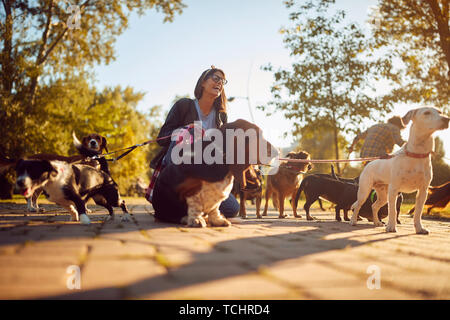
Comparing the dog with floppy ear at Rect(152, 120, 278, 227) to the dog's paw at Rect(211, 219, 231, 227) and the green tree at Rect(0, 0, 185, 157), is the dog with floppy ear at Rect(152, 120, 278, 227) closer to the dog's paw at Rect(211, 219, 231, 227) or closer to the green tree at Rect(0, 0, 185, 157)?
the dog's paw at Rect(211, 219, 231, 227)

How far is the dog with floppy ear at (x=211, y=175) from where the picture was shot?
12.7 feet

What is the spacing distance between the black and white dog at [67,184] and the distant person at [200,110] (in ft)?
2.15

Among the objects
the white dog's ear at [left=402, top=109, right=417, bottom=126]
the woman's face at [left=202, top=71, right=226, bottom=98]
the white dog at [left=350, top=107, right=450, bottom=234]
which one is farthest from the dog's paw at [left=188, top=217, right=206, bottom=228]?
the white dog's ear at [left=402, top=109, right=417, bottom=126]

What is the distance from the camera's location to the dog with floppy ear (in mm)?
3865

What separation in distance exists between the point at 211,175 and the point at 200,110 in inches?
63.9

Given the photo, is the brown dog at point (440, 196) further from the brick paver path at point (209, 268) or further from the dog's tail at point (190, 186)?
the dog's tail at point (190, 186)

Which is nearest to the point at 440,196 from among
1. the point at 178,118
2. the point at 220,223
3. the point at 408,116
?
the point at 408,116

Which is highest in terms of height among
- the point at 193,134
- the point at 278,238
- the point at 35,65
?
the point at 35,65

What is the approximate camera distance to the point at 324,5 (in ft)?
46.5

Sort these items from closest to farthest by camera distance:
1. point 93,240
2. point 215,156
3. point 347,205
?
1. point 93,240
2. point 215,156
3. point 347,205

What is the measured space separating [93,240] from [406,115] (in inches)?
166

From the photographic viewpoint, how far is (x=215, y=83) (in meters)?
4.84
